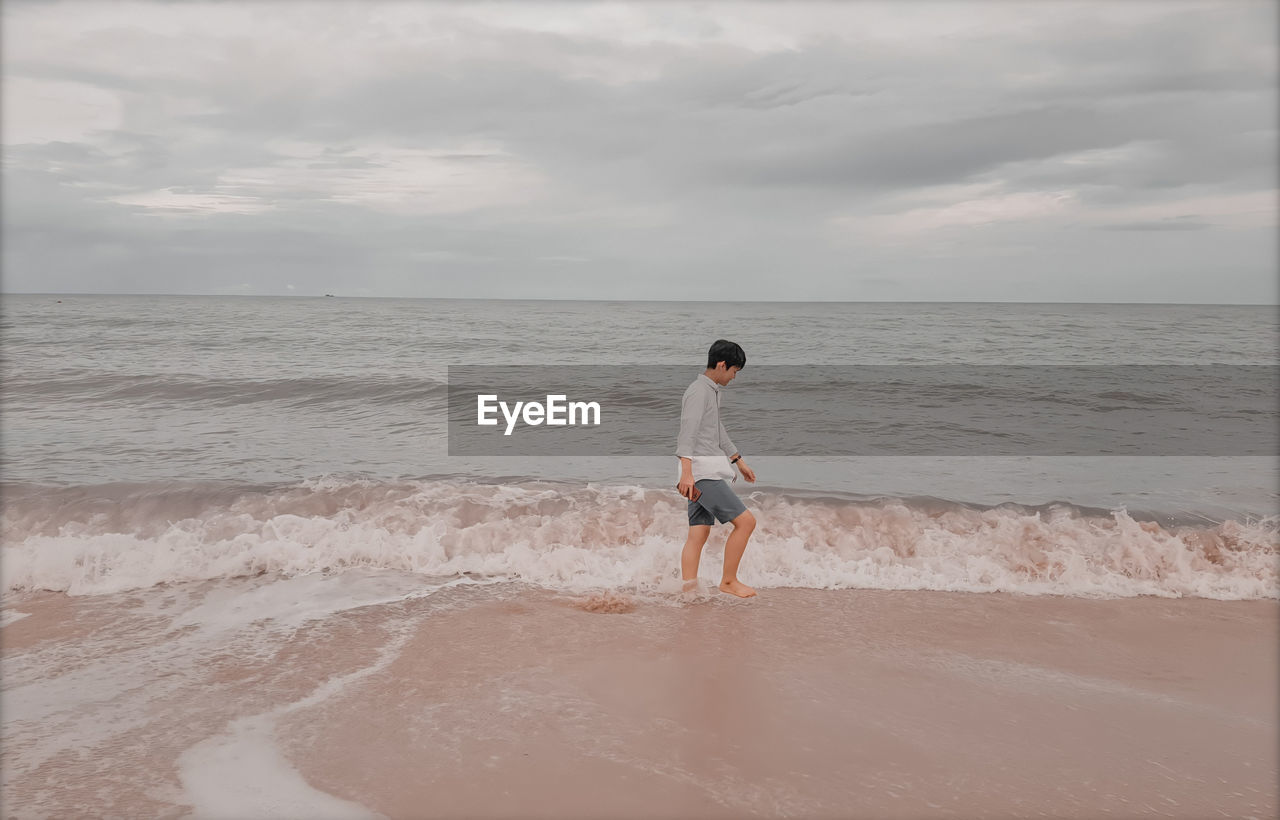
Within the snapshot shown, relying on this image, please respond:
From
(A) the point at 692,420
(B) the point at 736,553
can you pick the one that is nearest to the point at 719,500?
(B) the point at 736,553

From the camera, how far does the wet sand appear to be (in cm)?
313

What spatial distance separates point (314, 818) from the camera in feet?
9.72

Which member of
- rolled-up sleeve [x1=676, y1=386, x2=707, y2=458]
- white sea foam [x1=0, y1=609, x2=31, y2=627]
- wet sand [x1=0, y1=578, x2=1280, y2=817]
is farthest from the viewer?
rolled-up sleeve [x1=676, y1=386, x2=707, y2=458]

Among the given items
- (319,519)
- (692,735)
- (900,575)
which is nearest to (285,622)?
(319,519)

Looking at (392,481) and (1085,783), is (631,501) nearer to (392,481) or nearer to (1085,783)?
(392,481)

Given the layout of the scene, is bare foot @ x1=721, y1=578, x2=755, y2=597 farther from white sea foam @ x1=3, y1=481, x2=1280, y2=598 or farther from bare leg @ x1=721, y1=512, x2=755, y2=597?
white sea foam @ x1=3, y1=481, x2=1280, y2=598

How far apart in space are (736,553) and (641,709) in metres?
1.93

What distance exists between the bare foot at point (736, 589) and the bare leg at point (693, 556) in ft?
0.72

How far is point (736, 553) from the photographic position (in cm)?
557

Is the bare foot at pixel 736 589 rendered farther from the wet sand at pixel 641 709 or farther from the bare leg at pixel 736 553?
the wet sand at pixel 641 709

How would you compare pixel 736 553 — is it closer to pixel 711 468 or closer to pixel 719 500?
pixel 719 500

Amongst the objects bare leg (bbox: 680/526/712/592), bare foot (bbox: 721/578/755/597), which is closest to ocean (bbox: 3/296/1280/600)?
bare leg (bbox: 680/526/712/592)

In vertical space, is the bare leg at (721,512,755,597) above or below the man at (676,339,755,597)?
below

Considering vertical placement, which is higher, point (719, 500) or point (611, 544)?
point (719, 500)
